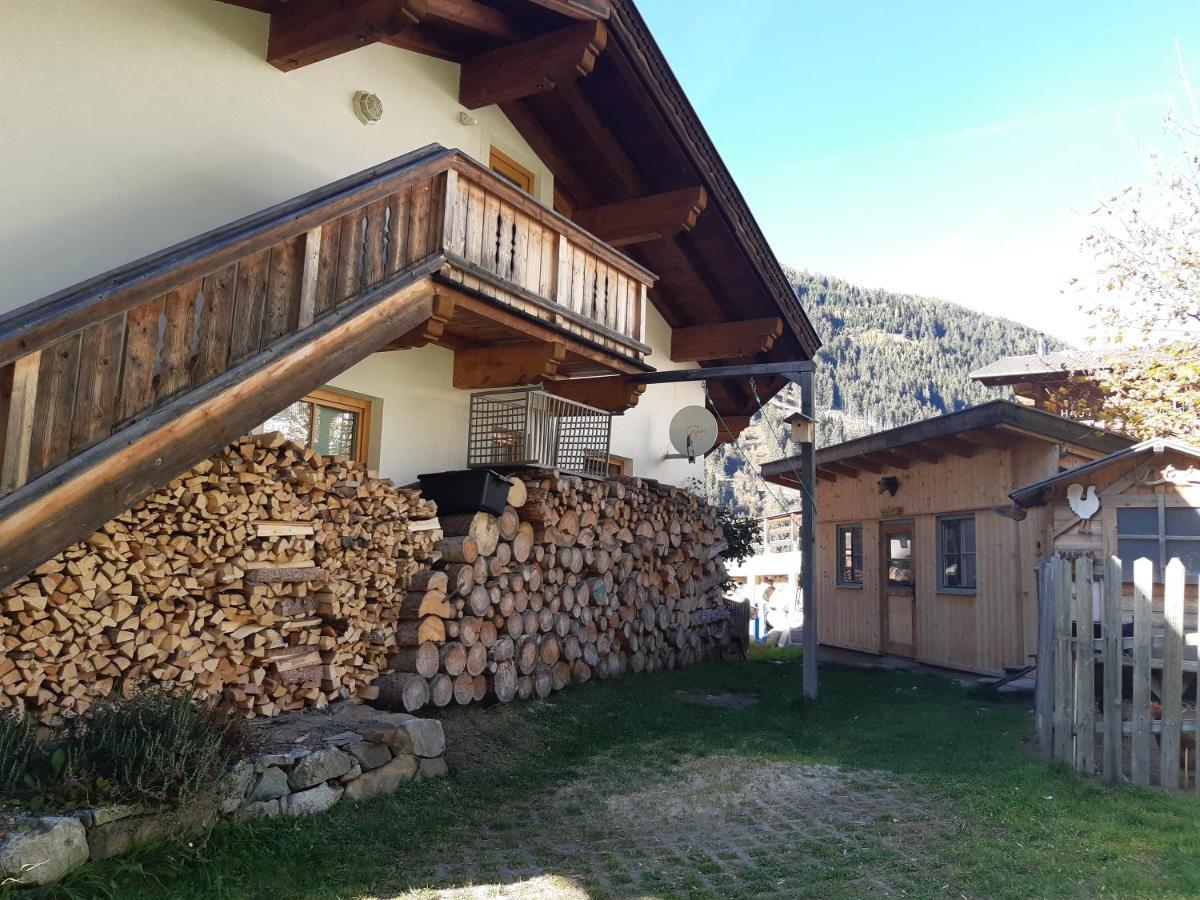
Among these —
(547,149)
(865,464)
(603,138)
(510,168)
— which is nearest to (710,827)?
(603,138)

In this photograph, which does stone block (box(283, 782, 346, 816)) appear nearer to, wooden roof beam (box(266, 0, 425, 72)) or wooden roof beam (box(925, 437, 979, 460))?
wooden roof beam (box(266, 0, 425, 72))

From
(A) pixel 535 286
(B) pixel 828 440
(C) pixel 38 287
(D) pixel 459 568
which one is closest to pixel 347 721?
(D) pixel 459 568

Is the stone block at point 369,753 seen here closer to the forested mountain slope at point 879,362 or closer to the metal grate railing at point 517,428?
the metal grate railing at point 517,428

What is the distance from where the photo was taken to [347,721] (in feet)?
20.4

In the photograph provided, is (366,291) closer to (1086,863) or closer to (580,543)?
(580,543)

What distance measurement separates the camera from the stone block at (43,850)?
3.54 meters

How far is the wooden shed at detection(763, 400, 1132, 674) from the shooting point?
11.9 metres

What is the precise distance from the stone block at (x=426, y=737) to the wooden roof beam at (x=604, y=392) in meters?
5.21

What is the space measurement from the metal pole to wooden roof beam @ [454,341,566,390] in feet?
9.97

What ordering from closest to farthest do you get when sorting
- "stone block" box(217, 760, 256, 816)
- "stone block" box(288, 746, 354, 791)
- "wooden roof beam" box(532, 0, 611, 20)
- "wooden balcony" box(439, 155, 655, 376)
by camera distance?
"stone block" box(217, 760, 256, 816), "stone block" box(288, 746, 354, 791), "wooden balcony" box(439, 155, 655, 376), "wooden roof beam" box(532, 0, 611, 20)

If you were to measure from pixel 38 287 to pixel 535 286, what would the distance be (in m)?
4.19

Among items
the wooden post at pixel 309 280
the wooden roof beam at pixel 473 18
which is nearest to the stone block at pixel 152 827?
the wooden post at pixel 309 280

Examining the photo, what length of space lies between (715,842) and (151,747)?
319 centimetres

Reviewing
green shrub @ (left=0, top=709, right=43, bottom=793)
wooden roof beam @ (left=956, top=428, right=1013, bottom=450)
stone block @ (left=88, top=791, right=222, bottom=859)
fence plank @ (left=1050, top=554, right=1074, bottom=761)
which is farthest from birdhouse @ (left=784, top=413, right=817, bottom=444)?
green shrub @ (left=0, top=709, right=43, bottom=793)
